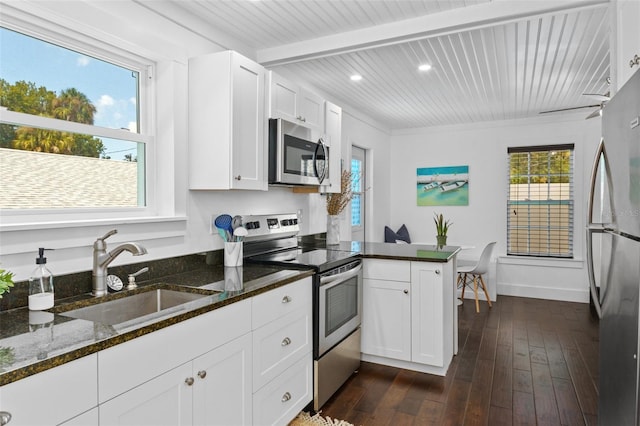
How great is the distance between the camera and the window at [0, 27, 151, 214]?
179cm

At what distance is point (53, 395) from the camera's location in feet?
3.68

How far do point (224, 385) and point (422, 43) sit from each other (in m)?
2.64

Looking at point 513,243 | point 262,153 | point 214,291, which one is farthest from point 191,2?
point 513,243

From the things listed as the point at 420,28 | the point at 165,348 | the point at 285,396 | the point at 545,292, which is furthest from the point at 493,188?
the point at 165,348

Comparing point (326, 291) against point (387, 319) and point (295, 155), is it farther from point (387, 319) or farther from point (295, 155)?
point (295, 155)

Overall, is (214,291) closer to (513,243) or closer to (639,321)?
(639,321)

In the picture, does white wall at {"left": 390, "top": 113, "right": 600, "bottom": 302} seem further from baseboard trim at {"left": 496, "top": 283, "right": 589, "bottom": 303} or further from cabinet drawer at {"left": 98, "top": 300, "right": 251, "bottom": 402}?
cabinet drawer at {"left": 98, "top": 300, "right": 251, "bottom": 402}

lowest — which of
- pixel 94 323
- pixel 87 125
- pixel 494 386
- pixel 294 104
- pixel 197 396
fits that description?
pixel 494 386

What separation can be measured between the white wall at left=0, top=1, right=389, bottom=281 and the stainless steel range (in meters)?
0.21

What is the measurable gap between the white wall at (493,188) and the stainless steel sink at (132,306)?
182 inches

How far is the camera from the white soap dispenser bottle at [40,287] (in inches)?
62.9

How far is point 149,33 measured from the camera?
2.29m

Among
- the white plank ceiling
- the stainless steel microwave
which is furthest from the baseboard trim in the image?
the stainless steel microwave

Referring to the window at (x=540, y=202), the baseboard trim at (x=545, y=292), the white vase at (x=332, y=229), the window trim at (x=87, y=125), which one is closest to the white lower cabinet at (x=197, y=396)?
the window trim at (x=87, y=125)
